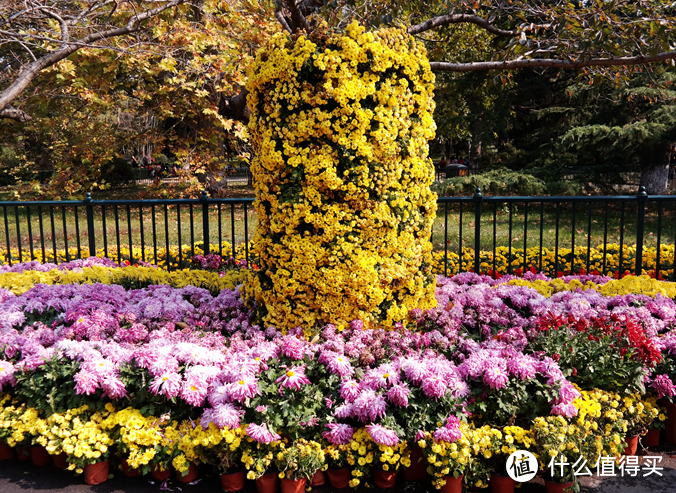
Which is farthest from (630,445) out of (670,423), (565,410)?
(565,410)

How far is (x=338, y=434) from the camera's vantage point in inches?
102

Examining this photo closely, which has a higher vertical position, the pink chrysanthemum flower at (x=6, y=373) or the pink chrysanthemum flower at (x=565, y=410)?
the pink chrysanthemum flower at (x=6, y=373)

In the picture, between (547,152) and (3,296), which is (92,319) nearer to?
(3,296)

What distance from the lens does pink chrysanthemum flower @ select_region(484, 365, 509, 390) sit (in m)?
2.70

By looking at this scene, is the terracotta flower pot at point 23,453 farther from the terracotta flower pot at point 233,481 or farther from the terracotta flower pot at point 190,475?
the terracotta flower pot at point 233,481

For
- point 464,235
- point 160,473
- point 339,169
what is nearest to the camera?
point 160,473

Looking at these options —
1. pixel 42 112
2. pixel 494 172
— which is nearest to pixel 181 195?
pixel 42 112

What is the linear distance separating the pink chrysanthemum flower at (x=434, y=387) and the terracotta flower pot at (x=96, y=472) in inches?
66.7

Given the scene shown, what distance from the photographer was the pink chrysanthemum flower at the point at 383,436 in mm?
2477

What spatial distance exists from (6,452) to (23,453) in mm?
158

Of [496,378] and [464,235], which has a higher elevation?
[496,378]

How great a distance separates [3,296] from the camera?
170 inches

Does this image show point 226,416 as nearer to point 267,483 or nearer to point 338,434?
point 267,483

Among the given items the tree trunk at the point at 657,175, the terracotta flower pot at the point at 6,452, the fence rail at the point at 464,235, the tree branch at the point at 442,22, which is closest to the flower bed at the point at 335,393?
the terracotta flower pot at the point at 6,452
